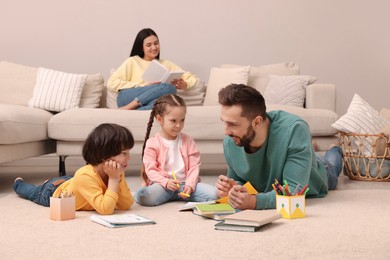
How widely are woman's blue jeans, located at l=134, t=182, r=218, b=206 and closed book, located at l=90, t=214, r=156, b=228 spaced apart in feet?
1.31

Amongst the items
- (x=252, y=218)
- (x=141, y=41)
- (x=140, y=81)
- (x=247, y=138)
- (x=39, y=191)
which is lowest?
(x=39, y=191)

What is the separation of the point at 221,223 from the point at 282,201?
0.34 meters

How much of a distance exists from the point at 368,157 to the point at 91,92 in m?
2.04

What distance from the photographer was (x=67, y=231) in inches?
96.9

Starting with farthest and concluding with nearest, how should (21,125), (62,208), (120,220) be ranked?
(21,125)
(62,208)
(120,220)

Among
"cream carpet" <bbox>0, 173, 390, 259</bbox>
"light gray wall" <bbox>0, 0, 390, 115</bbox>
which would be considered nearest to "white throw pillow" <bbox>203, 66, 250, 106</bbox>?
"light gray wall" <bbox>0, 0, 390, 115</bbox>

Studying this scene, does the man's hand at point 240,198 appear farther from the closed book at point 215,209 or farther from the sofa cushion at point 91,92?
the sofa cushion at point 91,92

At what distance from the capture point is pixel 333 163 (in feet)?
12.8

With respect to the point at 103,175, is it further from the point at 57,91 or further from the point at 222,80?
the point at 222,80

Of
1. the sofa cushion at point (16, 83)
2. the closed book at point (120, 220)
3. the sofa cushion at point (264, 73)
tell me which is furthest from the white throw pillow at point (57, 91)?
the closed book at point (120, 220)

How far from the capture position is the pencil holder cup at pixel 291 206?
266 centimetres

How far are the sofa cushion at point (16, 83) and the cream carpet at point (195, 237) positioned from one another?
1.88 meters

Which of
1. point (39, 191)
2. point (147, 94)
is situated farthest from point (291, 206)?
point (147, 94)

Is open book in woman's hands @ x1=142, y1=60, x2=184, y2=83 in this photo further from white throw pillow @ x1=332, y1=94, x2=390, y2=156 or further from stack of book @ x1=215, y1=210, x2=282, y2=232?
stack of book @ x1=215, y1=210, x2=282, y2=232
